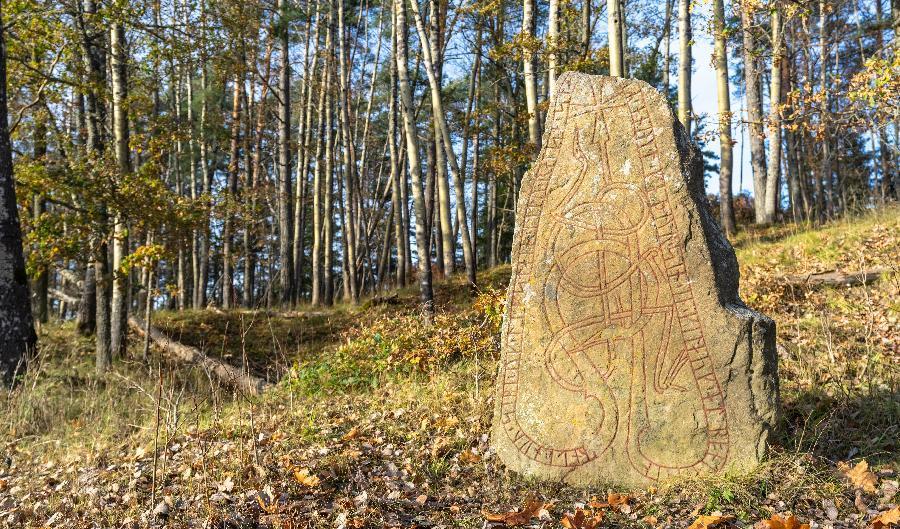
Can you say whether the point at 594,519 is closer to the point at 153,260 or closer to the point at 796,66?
the point at 153,260

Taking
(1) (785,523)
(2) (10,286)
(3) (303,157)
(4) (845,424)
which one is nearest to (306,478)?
(1) (785,523)

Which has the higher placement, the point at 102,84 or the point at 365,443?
the point at 102,84

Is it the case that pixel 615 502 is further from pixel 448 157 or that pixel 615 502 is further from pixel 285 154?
pixel 285 154

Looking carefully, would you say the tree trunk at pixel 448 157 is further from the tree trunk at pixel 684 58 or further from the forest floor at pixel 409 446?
the tree trunk at pixel 684 58

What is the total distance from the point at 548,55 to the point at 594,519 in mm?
8136

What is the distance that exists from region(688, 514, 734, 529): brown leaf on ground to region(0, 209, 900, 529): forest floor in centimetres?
2

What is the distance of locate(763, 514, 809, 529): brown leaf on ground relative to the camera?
326 cm

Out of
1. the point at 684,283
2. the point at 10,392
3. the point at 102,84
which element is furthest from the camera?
the point at 102,84

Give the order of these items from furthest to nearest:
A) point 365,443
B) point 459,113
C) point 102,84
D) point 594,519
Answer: point 459,113 < point 102,84 < point 365,443 < point 594,519

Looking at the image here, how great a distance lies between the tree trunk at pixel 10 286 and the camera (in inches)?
303

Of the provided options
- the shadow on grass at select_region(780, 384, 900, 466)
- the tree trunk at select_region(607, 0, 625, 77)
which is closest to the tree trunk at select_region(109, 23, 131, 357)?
the tree trunk at select_region(607, 0, 625, 77)

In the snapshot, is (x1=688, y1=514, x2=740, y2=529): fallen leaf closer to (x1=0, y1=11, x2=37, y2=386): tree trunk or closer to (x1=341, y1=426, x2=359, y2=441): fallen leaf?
A: (x1=341, y1=426, x2=359, y2=441): fallen leaf

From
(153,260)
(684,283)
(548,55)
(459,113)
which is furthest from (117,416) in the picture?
(459,113)

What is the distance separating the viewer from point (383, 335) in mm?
8398
